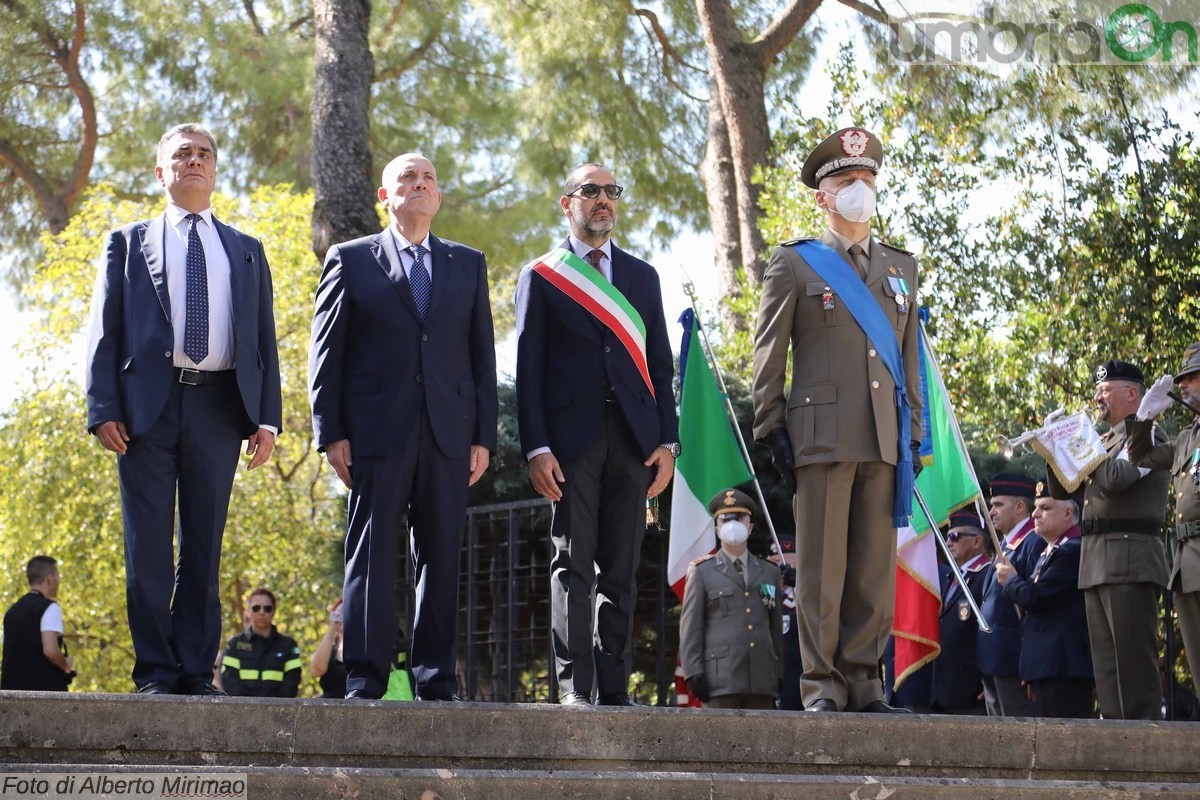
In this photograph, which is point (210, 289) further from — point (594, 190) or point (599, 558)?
point (599, 558)

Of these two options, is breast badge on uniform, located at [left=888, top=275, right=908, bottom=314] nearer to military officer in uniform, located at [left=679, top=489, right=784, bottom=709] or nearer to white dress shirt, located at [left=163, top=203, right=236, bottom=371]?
white dress shirt, located at [left=163, top=203, right=236, bottom=371]

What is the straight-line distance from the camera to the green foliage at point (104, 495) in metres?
18.6

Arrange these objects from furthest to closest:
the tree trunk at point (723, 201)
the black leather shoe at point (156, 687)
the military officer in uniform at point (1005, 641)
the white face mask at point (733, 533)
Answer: the tree trunk at point (723, 201)
the white face mask at point (733, 533)
the military officer in uniform at point (1005, 641)
the black leather shoe at point (156, 687)

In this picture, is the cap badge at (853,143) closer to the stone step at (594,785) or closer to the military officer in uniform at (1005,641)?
the stone step at (594,785)

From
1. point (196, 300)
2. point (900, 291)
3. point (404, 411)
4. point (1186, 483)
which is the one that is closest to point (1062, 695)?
point (1186, 483)

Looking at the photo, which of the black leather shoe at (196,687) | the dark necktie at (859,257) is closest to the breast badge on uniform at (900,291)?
the dark necktie at (859,257)

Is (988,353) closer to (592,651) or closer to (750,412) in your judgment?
(750,412)

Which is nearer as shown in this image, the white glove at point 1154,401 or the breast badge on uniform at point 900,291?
the breast badge on uniform at point 900,291

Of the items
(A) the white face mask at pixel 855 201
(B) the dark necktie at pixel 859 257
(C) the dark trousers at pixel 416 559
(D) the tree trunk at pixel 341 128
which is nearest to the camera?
(C) the dark trousers at pixel 416 559

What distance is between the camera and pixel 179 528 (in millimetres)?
5625

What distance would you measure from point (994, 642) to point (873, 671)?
3072 mm

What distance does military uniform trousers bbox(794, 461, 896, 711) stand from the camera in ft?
19.4

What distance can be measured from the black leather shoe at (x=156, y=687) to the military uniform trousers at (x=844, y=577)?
226 centimetres

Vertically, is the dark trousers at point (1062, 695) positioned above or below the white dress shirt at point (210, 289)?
below
